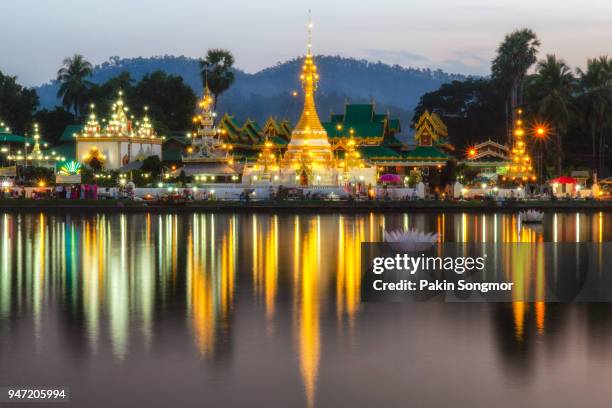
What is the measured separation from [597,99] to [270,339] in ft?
216

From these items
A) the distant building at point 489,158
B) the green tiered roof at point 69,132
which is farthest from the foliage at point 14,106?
the distant building at point 489,158

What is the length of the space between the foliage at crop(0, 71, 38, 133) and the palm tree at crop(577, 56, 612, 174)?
1898 inches

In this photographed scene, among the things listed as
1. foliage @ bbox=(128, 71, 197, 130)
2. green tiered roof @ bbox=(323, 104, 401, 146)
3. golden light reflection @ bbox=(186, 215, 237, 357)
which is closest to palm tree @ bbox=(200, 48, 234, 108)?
foliage @ bbox=(128, 71, 197, 130)

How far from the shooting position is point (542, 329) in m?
14.7

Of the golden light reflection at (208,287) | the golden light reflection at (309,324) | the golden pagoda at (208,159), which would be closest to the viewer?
the golden light reflection at (309,324)

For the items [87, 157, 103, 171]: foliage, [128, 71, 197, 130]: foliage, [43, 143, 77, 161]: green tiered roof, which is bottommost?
[87, 157, 103, 171]: foliage

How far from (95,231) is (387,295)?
1916 cm

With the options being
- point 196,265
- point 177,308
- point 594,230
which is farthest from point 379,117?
point 177,308

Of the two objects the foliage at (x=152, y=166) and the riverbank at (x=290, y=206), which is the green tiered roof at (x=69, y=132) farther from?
the riverbank at (x=290, y=206)

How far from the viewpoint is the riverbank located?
51500mm

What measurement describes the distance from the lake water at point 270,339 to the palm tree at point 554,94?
165 ft

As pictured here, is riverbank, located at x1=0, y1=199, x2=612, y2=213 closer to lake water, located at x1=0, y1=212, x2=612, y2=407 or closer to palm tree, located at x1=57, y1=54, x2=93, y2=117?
lake water, located at x1=0, y1=212, x2=612, y2=407

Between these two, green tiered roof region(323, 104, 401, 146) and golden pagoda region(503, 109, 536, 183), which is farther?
green tiered roof region(323, 104, 401, 146)

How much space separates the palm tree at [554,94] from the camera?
72000 millimetres
